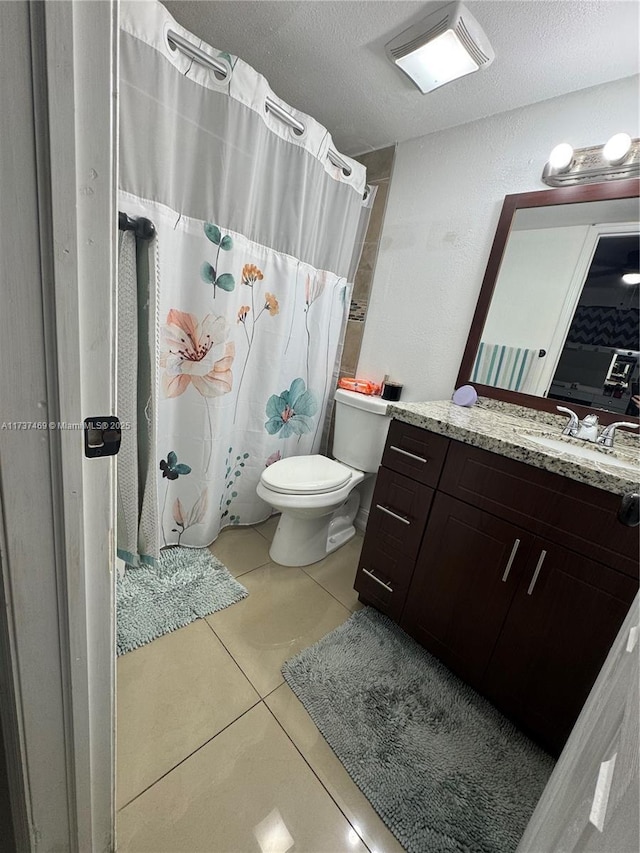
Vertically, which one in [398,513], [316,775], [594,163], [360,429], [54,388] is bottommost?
[316,775]

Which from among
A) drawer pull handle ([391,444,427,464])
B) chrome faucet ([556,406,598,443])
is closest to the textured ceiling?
chrome faucet ([556,406,598,443])

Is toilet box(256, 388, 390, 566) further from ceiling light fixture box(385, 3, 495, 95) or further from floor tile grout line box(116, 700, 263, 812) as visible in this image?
ceiling light fixture box(385, 3, 495, 95)

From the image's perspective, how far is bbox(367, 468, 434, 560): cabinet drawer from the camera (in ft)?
4.13

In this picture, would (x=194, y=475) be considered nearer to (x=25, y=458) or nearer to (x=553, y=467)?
(x=25, y=458)

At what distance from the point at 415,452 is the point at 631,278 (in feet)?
3.30

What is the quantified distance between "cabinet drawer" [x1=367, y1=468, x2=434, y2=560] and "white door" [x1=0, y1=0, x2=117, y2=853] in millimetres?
982

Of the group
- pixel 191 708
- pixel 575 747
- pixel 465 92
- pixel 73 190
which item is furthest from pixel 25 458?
pixel 465 92

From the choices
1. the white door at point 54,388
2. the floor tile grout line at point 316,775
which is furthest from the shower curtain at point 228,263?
the white door at point 54,388

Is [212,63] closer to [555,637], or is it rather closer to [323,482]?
[323,482]

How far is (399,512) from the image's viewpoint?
1.33 metres

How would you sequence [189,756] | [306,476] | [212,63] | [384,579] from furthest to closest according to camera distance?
[306,476]
[384,579]
[212,63]
[189,756]

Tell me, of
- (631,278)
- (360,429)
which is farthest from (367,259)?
(631,278)

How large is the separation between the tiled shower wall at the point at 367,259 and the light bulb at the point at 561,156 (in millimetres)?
777

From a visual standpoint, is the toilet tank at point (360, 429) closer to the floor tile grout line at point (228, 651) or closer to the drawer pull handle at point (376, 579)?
the drawer pull handle at point (376, 579)
